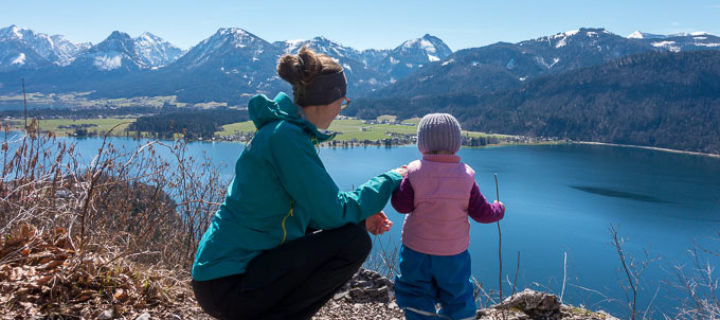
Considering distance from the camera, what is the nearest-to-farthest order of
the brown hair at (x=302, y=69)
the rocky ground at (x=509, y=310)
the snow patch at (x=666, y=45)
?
the brown hair at (x=302, y=69), the rocky ground at (x=509, y=310), the snow patch at (x=666, y=45)

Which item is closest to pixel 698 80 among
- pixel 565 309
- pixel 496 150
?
pixel 496 150

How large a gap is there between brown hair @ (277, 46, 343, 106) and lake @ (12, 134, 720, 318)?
452 centimetres

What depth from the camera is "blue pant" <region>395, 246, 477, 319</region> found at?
1905 mm

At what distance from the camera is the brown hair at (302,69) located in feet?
4.89

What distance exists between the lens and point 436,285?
6.51ft

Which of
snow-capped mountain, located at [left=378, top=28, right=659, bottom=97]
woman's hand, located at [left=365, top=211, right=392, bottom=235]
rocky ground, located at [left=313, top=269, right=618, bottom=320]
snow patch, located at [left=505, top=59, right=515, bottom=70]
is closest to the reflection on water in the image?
rocky ground, located at [left=313, top=269, right=618, bottom=320]

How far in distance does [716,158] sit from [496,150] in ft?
101

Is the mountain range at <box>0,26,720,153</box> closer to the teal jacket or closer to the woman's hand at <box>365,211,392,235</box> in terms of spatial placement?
the woman's hand at <box>365,211,392,235</box>

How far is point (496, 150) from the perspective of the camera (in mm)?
63875

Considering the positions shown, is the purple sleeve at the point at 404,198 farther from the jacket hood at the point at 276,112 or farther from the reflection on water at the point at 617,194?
the reflection on water at the point at 617,194

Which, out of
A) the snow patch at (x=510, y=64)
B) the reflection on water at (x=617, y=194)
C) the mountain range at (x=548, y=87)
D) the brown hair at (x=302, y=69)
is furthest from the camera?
the snow patch at (x=510, y=64)

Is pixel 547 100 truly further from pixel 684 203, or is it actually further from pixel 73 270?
pixel 73 270

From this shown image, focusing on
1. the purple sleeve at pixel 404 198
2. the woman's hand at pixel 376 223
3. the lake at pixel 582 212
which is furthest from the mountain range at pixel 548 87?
the woman's hand at pixel 376 223

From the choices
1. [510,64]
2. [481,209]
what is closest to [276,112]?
[481,209]
